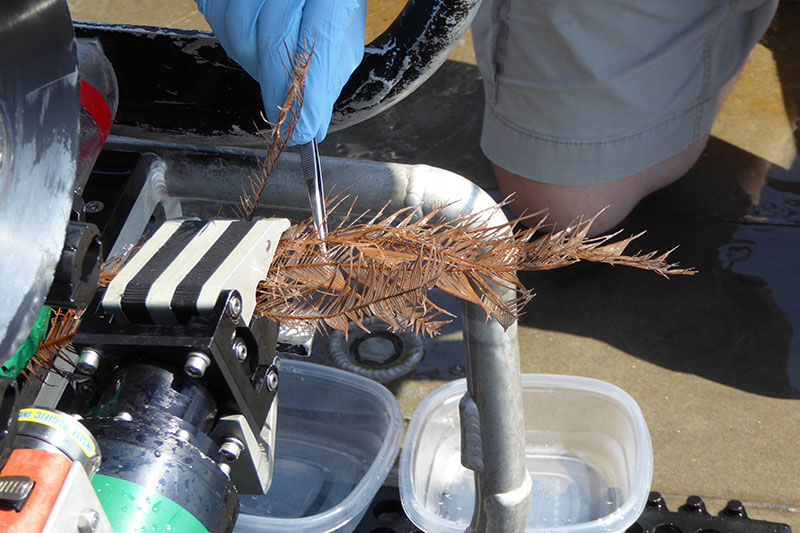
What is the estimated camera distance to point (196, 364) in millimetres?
489

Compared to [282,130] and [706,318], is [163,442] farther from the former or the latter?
[706,318]

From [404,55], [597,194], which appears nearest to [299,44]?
[404,55]

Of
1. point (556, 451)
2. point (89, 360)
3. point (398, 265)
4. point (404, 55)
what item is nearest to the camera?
point (89, 360)

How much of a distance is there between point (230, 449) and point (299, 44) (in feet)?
1.57

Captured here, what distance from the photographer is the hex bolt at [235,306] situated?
514 mm

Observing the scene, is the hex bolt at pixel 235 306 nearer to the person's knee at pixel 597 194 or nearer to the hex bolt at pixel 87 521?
the hex bolt at pixel 87 521

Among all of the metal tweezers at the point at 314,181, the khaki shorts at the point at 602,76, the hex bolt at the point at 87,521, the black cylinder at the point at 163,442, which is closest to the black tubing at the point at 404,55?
the metal tweezers at the point at 314,181

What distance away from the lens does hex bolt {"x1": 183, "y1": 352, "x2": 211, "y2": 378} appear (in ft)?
1.60

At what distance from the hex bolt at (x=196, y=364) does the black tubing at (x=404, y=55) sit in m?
0.52

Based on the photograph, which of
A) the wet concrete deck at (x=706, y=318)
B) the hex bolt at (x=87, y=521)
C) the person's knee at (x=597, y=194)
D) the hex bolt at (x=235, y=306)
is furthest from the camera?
the person's knee at (x=597, y=194)

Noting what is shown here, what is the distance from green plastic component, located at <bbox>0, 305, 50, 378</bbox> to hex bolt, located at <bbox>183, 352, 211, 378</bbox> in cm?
13

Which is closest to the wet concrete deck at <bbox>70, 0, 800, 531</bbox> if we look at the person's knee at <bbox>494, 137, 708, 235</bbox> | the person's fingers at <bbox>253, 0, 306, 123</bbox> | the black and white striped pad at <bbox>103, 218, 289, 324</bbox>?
the person's knee at <bbox>494, 137, 708, 235</bbox>

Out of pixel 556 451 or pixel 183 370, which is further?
pixel 556 451

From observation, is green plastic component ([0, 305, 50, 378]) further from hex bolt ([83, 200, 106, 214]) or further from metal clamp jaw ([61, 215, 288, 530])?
hex bolt ([83, 200, 106, 214])
